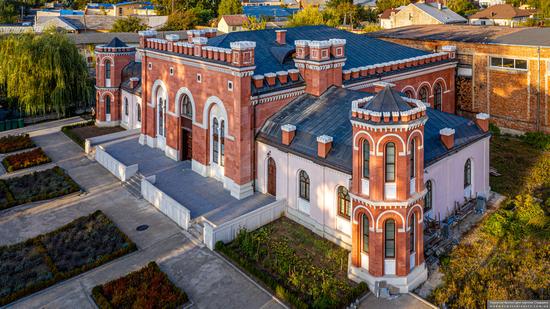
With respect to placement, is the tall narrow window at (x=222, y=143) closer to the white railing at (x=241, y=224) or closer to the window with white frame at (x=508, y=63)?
the white railing at (x=241, y=224)

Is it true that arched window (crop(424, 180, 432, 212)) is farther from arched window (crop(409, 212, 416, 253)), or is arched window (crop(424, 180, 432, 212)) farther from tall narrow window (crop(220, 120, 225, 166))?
tall narrow window (crop(220, 120, 225, 166))

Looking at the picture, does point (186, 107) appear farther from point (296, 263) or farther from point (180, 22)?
point (180, 22)

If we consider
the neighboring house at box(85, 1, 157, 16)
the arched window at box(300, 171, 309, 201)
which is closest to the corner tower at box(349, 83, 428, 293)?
the arched window at box(300, 171, 309, 201)

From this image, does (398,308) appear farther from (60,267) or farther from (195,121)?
(195,121)

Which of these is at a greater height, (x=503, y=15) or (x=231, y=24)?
(x=503, y=15)

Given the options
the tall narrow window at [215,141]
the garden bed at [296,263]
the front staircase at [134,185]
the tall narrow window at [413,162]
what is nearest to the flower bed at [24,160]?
the front staircase at [134,185]

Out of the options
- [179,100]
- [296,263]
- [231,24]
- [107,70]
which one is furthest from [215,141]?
[231,24]

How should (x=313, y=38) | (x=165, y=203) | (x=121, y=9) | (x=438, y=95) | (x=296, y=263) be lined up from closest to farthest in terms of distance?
(x=296, y=263) → (x=165, y=203) → (x=313, y=38) → (x=438, y=95) → (x=121, y=9)
